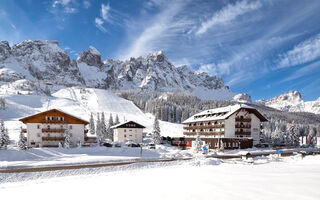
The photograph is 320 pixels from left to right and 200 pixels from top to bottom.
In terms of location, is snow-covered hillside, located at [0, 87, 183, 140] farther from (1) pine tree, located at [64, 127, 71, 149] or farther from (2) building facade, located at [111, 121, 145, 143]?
(1) pine tree, located at [64, 127, 71, 149]

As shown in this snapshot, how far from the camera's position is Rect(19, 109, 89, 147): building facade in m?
47.8

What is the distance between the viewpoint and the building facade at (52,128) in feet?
157

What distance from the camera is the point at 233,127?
57656 millimetres

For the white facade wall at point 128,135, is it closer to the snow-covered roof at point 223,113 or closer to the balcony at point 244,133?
the snow-covered roof at point 223,113

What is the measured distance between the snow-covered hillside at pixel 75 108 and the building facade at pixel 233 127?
33328 millimetres

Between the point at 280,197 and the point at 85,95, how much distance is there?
19066 centimetres

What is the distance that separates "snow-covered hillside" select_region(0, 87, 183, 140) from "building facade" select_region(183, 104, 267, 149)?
33328 mm

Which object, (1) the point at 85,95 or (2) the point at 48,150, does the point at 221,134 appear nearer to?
(2) the point at 48,150

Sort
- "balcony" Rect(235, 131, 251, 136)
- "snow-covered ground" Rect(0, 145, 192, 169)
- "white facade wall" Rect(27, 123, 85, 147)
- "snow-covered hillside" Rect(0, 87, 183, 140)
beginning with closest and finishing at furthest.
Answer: "snow-covered ground" Rect(0, 145, 192, 169)
"white facade wall" Rect(27, 123, 85, 147)
"balcony" Rect(235, 131, 251, 136)
"snow-covered hillside" Rect(0, 87, 183, 140)

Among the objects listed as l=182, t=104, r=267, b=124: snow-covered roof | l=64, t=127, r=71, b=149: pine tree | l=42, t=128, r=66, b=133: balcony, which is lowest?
l=64, t=127, r=71, b=149: pine tree

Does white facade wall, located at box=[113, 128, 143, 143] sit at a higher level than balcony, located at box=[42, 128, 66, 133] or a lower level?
lower

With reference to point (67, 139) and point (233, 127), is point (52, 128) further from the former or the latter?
point (233, 127)

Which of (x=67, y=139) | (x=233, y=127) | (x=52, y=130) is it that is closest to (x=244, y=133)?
(x=233, y=127)

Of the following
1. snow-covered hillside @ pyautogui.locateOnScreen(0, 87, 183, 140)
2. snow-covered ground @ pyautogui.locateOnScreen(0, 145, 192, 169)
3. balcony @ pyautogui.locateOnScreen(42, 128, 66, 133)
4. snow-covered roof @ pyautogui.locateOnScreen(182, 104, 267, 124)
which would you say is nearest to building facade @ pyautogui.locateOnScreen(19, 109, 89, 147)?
balcony @ pyautogui.locateOnScreen(42, 128, 66, 133)
